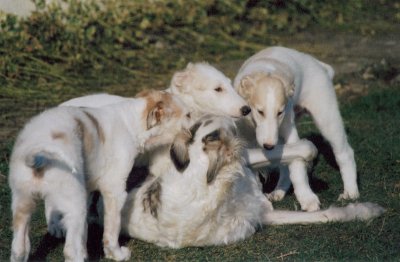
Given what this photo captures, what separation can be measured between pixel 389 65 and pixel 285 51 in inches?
220

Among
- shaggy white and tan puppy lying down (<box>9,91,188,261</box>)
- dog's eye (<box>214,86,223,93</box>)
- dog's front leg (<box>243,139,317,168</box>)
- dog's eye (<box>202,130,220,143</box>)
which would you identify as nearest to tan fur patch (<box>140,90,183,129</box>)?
shaggy white and tan puppy lying down (<box>9,91,188,261</box>)

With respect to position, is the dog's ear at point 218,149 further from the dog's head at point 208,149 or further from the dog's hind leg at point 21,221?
the dog's hind leg at point 21,221

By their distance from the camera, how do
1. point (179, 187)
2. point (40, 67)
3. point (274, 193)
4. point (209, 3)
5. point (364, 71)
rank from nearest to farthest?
point (179, 187) < point (274, 193) < point (40, 67) < point (364, 71) < point (209, 3)

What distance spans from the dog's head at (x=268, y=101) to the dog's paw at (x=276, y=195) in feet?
2.64

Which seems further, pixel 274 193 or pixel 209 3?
pixel 209 3

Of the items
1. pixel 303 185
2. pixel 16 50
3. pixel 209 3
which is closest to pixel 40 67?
pixel 16 50

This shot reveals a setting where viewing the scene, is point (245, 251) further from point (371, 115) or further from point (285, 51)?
point (371, 115)

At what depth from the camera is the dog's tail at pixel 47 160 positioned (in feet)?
18.7

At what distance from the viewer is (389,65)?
45.2 feet

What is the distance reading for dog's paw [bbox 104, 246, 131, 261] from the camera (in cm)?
660

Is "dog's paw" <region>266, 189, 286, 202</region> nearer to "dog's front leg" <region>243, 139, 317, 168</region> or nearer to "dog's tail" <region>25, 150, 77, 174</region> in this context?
"dog's front leg" <region>243, 139, 317, 168</region>

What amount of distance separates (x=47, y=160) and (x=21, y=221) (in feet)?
1.50

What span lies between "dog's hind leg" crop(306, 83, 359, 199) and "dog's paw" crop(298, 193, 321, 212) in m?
0.52

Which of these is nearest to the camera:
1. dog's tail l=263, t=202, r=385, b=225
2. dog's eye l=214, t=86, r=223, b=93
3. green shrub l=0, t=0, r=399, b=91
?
dog's tail l=263, t=202, r=385, b=225
